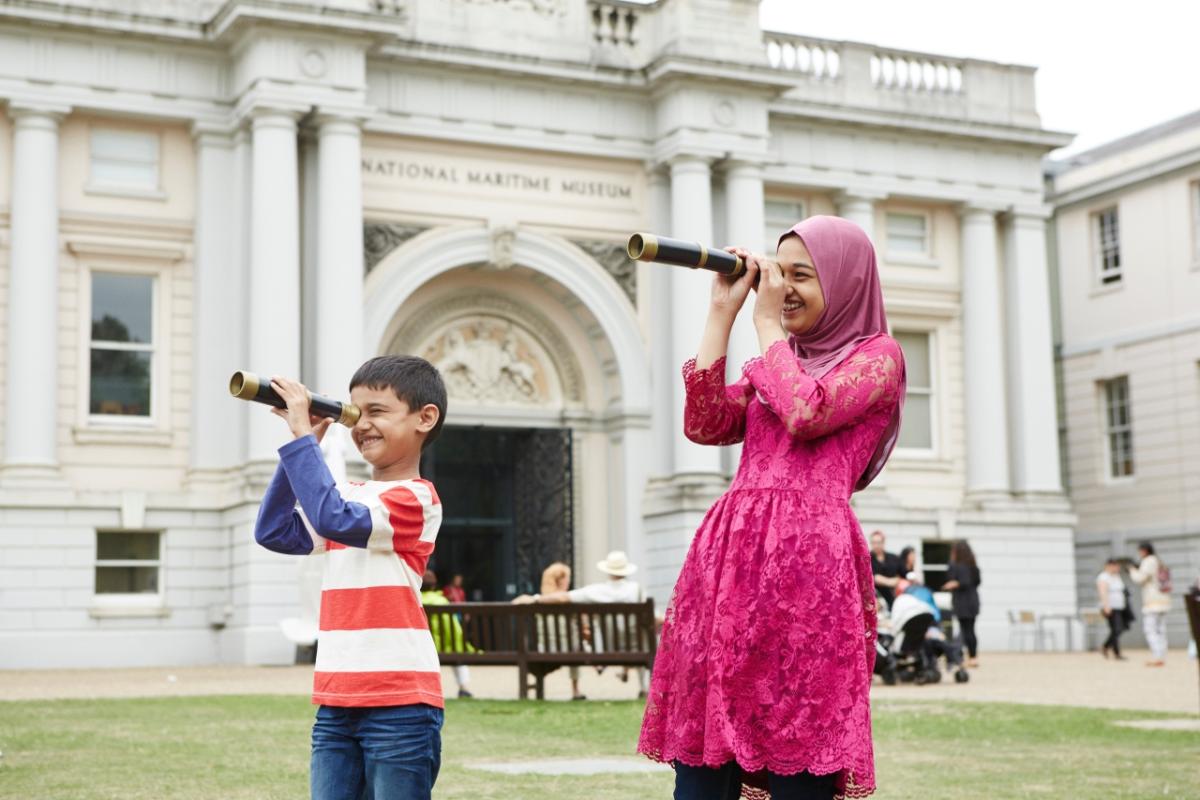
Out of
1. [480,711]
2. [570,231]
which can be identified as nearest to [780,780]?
[480,711]

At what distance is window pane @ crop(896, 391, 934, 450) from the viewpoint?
32438 mm

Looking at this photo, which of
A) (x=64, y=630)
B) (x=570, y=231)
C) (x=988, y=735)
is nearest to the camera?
(x=988, y=735)

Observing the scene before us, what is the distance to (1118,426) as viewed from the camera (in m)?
36.5

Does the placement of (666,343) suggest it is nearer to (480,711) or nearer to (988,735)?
(480,711)

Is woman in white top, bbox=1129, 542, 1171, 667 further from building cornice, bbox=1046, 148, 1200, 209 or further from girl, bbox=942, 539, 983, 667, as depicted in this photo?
building cornice, bbox=1046, 148, 1200, 209

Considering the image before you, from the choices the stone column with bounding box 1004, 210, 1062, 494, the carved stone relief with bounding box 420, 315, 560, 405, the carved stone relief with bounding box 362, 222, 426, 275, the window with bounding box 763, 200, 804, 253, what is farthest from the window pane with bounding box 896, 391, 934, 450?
the carved stone relief with bounding box 362, 222, 426, 275

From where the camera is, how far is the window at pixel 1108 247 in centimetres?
3653

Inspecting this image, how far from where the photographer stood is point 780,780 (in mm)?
4383

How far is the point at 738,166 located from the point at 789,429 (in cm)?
2503

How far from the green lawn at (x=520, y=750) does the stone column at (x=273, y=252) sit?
10.6 meters

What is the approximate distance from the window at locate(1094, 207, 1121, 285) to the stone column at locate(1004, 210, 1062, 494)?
13.0 ft

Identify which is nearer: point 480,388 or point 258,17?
point 258,17

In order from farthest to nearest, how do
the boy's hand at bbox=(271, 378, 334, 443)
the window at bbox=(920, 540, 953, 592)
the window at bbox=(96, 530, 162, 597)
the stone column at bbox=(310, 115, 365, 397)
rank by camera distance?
the window at bbox=(920, 540, 953, 592), the stone column at bbox=(310, 115, 365, 397), the window at bbox=(96, 530, 162, 597), the boy's hand at bbox=(271, 378, 334, 443)

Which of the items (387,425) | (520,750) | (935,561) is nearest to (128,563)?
(935,561)
